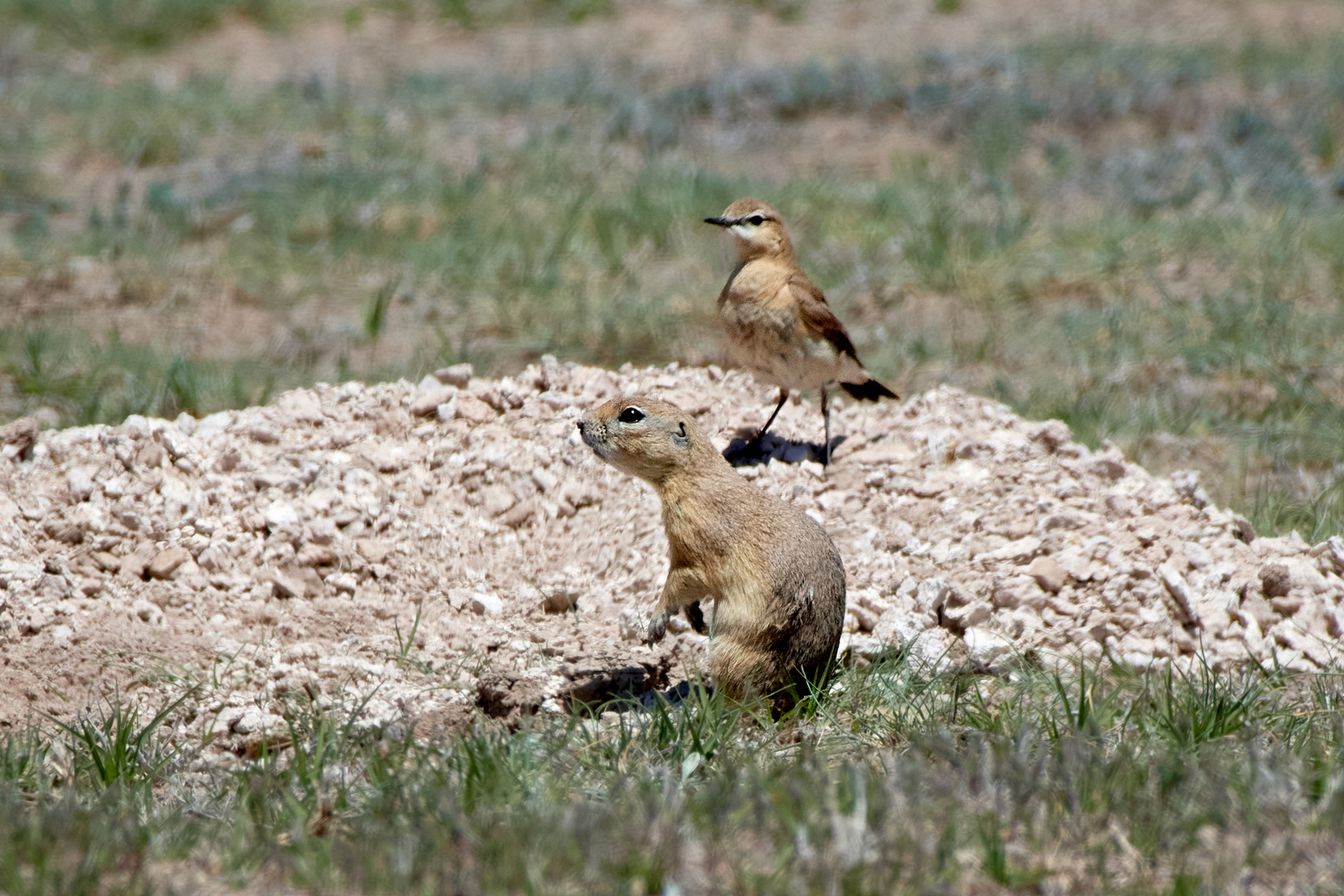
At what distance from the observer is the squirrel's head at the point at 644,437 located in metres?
4.44

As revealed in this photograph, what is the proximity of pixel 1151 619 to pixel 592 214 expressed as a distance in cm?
575

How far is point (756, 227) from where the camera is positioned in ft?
18.6

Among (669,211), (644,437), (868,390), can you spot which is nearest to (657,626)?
(644,437)

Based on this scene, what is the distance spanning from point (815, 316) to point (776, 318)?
0.51 ft

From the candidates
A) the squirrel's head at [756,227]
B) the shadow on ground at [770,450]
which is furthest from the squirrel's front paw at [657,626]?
the squirrel's head at [756,227]

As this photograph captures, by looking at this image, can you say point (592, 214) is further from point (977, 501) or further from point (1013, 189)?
point (977, 501)

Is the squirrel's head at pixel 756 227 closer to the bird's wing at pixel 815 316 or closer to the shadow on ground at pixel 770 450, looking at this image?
the bird's wing at pixel 815 316

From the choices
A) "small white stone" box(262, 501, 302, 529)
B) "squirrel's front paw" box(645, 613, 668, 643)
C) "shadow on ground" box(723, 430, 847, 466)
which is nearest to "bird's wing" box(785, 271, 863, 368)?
"shadow on ground" box(723, 430, 847, 466)

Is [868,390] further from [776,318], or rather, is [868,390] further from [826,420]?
[776,318]

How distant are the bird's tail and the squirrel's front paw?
1.96 metres

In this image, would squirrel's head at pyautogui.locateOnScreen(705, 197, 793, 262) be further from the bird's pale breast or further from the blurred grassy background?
the blurred grassy background

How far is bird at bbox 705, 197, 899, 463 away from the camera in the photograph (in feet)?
18.1

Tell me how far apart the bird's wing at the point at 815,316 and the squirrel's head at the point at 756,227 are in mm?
171

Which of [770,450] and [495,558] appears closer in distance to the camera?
[495,558]
